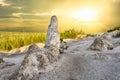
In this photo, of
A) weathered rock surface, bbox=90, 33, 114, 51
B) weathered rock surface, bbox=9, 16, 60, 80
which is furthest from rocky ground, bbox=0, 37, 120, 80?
weathered rock surface, bbox=90, 33, 114, 51

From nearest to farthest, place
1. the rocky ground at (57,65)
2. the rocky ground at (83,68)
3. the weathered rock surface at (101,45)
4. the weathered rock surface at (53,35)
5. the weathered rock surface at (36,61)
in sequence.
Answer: the weathered rock surface at (36,61) → the rocky ground at (57,65) → the rocky ground at (83,68) → the weathered rock surface at (53,35) → the weathered rock surface at (101,45)

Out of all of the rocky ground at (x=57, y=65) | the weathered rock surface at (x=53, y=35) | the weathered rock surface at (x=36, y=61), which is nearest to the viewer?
the weathered rock surface at (x=36, y=61)

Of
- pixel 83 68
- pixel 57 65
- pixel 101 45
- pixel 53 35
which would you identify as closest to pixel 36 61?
pixel 57 65

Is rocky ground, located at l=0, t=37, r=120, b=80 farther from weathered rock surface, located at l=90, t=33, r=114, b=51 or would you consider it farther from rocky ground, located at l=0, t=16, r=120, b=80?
weathered rock surface, located at l=90, t=33, r=114, b=51

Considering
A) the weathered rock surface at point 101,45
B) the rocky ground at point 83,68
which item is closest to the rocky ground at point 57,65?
the rocky ground at point 83,68

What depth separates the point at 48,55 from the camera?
27.2m

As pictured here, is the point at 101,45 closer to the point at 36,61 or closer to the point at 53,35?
the point at 53,35

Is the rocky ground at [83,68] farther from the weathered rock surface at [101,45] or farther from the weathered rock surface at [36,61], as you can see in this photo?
the weathered rock surface at [101,45]

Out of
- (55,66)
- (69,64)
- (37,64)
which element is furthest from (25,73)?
(69,64)

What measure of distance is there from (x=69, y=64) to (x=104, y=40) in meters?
13.0

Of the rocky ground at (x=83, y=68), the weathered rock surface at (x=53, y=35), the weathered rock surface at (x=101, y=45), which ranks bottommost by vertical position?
the rocky ground at (x=83, y=68)

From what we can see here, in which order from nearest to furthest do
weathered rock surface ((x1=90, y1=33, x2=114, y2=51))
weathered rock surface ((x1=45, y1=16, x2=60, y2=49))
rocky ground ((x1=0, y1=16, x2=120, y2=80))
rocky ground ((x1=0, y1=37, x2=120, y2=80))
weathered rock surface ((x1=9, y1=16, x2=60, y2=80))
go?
1. weathered rock surface ((x1=9, y1=16, x2=60, y2=80))
2. rocky ground ((x1=0, y1=16, x2=120, y2=80))
3. rocky ground ((x1=0, y1=37, x2=120, y2=80))
4. weathered rock surface ((x1=45, y1=16, x2=60, y2=49))
5. weathered rock surface ((x1=90, y1=33, x2=114, y2=51))

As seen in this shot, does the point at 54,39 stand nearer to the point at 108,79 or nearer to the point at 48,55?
the point at 48,55

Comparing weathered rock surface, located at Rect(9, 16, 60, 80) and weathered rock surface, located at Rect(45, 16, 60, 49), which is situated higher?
weathered rock surface, located at Rect(45, 16, 60, 49)
